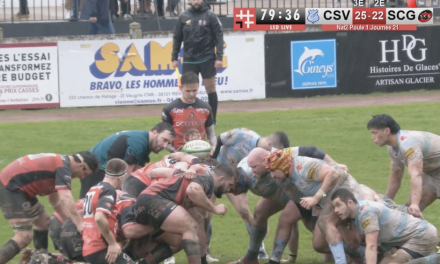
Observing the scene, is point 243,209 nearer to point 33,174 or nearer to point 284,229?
point 284,229

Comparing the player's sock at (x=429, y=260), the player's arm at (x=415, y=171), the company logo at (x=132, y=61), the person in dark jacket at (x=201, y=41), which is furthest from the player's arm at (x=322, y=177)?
the company logo at (x=132, y=61)

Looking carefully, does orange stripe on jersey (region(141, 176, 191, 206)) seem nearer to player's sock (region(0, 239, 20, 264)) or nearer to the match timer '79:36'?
player's sock (region(0, 239, 20, 264))

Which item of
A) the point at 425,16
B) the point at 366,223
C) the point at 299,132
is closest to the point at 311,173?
the point at 366,223

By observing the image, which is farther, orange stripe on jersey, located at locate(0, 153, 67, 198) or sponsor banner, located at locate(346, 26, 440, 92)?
sponsor banner, located at locate(346, 26, 440, 92)

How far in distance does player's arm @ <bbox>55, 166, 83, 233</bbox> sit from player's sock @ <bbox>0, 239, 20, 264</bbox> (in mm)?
719

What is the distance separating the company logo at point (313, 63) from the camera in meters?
21.6

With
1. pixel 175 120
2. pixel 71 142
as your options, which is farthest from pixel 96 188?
pixel 71 142

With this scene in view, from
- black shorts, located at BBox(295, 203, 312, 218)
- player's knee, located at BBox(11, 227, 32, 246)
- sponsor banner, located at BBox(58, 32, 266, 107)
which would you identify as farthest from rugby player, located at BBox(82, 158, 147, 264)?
sponsor banner, located at BBox(58, 32, 266, 107)

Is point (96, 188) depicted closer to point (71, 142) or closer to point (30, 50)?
point (71, 142)

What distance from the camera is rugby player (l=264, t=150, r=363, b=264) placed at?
936 centimetres

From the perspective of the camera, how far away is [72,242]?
930 centimetres

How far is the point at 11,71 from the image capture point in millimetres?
20531

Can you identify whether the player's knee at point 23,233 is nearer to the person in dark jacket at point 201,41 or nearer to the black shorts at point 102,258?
the black shorts at point 102,258

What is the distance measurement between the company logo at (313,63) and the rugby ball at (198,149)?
35.5 feet
